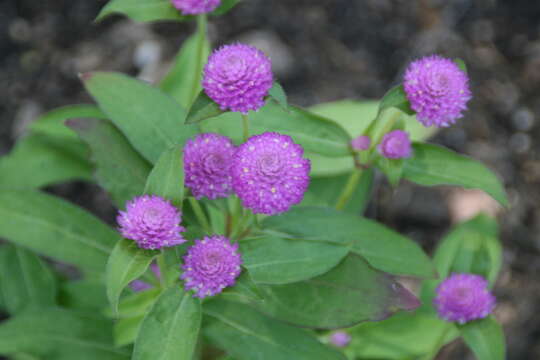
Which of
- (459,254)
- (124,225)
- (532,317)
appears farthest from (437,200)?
(124,225)

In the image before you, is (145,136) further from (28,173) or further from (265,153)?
Result: (28,173)

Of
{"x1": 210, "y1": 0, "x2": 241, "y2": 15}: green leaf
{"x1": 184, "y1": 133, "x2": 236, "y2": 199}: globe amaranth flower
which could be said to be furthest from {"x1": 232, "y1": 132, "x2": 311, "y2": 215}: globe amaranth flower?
{"x1": 210, "y1": 0, "x2": 241, "y2": 15}: green leaf

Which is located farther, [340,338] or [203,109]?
[340,338]

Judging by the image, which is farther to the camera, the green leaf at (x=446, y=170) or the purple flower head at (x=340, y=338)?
the purple flower head at (x=340, y=338)

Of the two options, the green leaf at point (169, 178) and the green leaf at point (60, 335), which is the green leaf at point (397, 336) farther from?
the green leaf at point (169, 178)

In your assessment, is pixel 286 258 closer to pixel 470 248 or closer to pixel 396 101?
pixel 396 101

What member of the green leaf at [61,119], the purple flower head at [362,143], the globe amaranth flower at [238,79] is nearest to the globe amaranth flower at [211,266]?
the globe amaranth flower at [238,79]

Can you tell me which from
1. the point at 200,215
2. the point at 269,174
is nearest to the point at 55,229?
the point at 200,215
